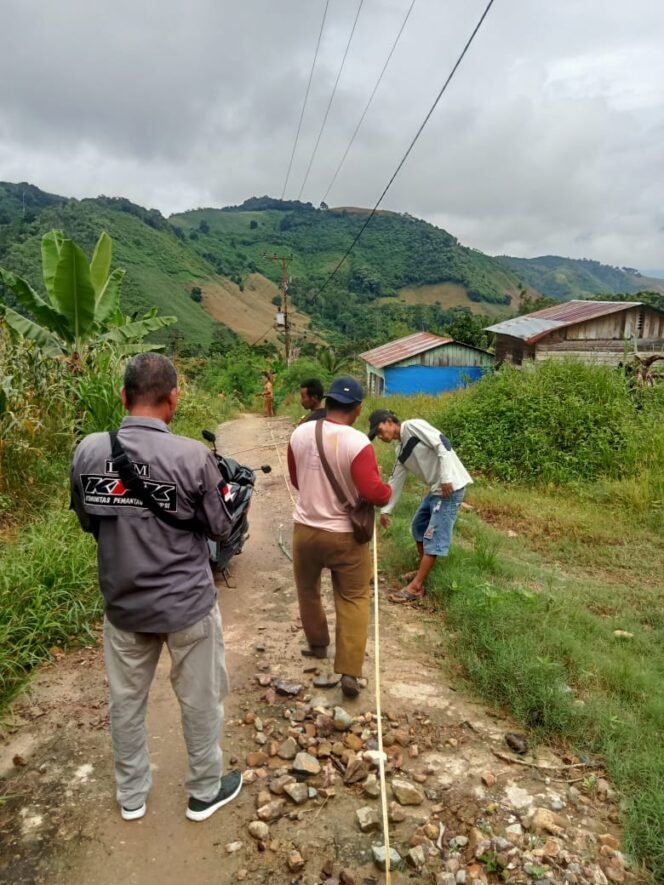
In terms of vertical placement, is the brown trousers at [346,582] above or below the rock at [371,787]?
above

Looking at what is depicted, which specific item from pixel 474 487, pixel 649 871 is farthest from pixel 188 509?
pixel 474 487

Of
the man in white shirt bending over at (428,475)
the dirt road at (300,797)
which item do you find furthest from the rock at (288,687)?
the man in white shirt bending over at (428,475)

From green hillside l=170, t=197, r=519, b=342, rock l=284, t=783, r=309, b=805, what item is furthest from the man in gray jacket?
green hillside l=170, t=197, r=519, b=342

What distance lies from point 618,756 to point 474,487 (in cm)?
563

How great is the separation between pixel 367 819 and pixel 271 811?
17.0 inches

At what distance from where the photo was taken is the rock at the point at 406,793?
2.61m

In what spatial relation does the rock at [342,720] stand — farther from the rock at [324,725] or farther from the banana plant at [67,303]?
the banana plant at [67,303]

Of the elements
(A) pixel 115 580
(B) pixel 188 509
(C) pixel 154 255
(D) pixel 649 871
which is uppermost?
(C) pixel 154 255

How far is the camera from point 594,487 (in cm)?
805

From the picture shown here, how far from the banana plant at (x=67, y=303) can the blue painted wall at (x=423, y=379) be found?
1153 cm

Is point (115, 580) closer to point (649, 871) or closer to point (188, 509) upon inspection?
point (188, 509)

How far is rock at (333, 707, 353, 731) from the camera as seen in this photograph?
3164 millimetres

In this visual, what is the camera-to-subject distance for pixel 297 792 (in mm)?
2641

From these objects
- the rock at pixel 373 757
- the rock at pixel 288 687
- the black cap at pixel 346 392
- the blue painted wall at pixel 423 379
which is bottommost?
the rock at pixel 373 757
